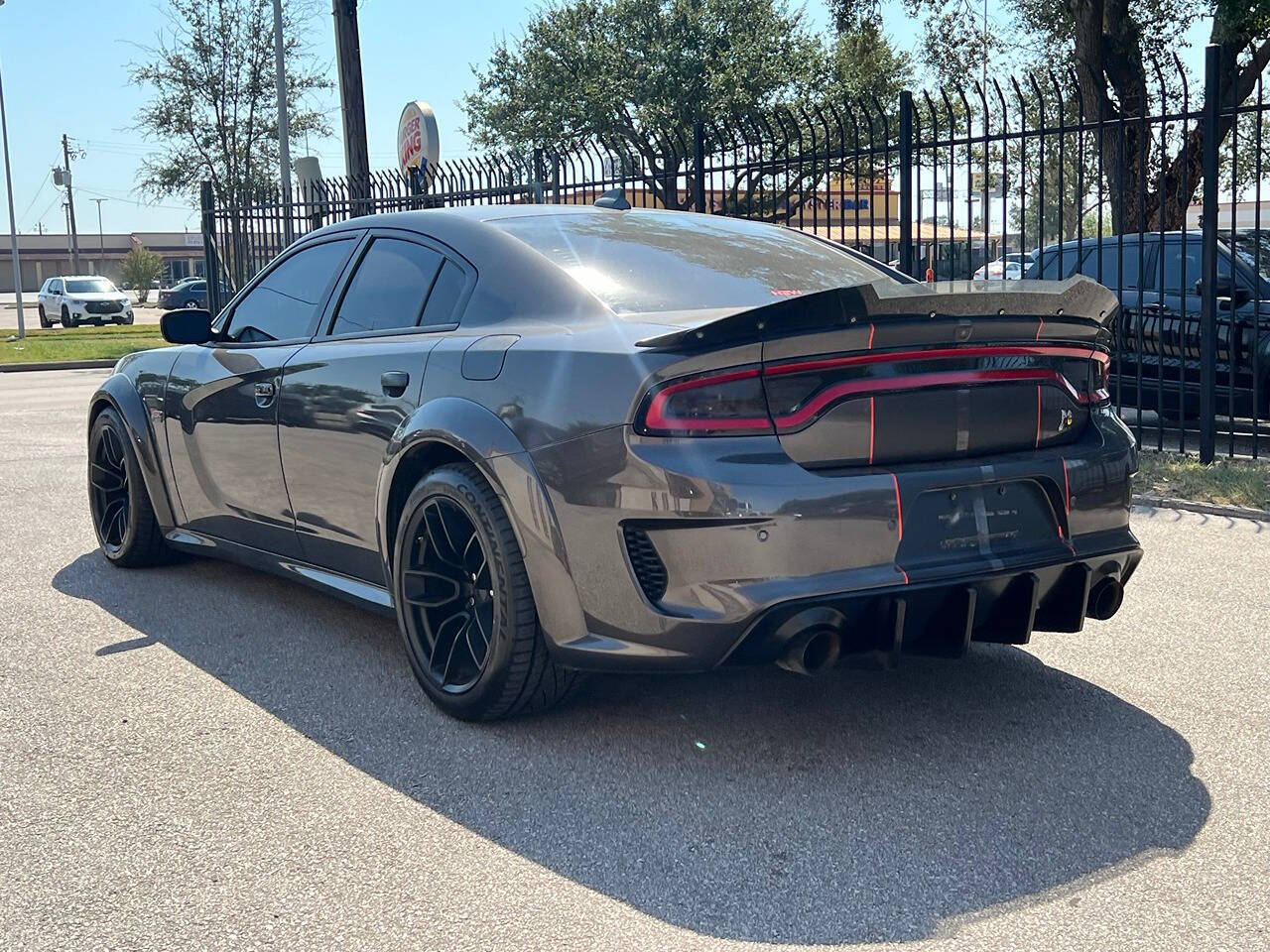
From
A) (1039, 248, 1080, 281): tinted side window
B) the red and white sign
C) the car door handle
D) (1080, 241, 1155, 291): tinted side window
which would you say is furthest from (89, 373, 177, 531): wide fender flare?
the red and white sign

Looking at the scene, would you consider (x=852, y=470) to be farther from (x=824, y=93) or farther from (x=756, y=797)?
(x=824, y=93)

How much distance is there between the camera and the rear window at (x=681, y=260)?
4078mm

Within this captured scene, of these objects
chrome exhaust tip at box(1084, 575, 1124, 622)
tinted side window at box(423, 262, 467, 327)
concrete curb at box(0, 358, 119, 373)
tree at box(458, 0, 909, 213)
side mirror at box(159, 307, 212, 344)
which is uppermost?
tree at box(458, 0, 909, 213)

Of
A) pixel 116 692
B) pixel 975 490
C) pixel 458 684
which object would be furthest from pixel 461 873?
pixel 116 692

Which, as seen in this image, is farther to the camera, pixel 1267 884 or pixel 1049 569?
pixel 1049 569

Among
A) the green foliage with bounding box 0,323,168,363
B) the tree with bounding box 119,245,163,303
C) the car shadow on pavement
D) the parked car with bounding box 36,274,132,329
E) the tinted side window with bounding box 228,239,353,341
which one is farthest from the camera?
the tree with bounding box 119,245,163,303

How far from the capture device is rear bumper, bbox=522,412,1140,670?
3.34m

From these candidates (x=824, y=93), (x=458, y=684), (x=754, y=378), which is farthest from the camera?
(x=824, y=93)

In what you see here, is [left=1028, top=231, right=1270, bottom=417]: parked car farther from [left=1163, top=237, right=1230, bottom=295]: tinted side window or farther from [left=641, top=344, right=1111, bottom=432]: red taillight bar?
[left=641, top=344, right=1111, bottom=432]: red taillight bar

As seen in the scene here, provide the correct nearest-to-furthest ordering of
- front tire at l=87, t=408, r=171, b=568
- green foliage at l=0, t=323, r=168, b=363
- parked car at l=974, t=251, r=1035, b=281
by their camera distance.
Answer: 1. front tire at l=87, t=408, r=171, b=568
2. parked car at l=974, t=251, r=1035, b=281
3. green foliage at l=0, t=323, r=168, b=363

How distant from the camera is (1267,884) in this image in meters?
2.88

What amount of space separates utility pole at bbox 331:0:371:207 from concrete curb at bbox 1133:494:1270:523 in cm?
1189

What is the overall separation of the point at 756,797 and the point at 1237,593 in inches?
119

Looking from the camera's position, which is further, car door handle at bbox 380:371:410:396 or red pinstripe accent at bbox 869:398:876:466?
car door handle at bbox 380:371:410:396
